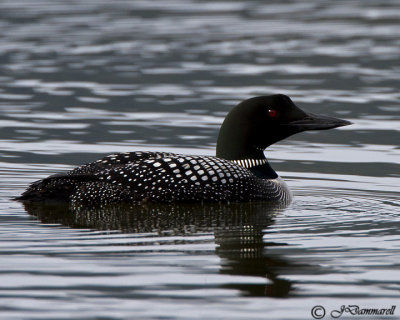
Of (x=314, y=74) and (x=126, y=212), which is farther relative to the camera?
(x=314, y=74)

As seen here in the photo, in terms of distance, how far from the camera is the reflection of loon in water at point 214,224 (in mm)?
5645

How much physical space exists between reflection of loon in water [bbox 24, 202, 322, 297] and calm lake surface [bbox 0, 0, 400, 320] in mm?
18

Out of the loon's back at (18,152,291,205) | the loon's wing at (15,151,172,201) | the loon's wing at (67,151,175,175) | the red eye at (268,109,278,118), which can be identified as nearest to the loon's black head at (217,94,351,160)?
the red eye at (268,109,278,118)

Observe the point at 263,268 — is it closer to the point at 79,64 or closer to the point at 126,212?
the point at 126,212

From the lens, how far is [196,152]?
9594mm

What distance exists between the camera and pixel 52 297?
497 centimetres

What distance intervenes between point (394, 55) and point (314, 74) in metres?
2.10

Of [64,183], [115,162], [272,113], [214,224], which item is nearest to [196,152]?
[272,113]

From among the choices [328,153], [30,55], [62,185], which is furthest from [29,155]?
[30,55]

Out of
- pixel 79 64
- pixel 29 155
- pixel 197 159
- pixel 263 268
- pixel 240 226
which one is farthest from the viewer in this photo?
pixel 79 64

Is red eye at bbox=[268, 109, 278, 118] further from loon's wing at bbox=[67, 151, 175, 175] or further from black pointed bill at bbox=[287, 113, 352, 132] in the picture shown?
loon's wing at bbox=[67, 151, 175, 175]

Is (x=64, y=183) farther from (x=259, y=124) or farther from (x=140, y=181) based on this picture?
(x=259, y=124)

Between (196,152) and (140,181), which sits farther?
(196,152)

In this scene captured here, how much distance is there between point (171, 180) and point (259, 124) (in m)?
0.93
